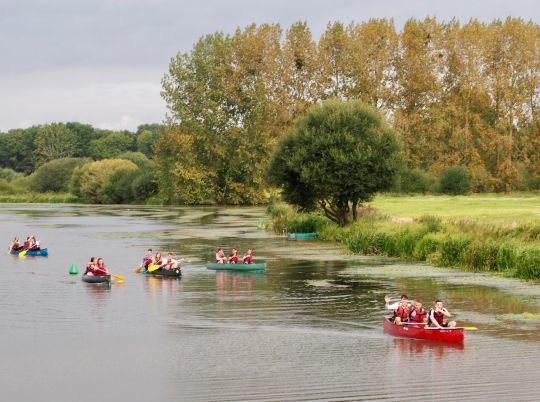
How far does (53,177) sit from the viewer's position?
171 meters

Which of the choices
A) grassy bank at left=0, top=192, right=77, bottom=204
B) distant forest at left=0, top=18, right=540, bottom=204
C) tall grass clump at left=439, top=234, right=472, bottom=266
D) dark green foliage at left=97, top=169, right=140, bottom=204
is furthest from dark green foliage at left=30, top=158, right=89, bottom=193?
tall grass clump at left=439, top=234, right=472, bottom=266

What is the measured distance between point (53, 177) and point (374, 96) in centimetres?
7917

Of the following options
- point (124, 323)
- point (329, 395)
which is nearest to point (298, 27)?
point (124, 323)

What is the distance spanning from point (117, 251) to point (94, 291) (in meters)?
19.1

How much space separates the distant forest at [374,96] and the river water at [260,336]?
213 feet

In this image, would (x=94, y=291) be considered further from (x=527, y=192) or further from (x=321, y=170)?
(x=527, y=192)

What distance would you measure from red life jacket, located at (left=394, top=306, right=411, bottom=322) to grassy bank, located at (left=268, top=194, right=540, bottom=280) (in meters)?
14.7

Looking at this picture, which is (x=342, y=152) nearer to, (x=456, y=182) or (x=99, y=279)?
(x=99, y=279)

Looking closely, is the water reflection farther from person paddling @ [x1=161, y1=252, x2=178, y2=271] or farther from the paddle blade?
the paddle blade

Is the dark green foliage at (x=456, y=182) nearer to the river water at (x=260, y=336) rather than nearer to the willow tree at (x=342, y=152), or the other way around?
the willow tree at (x=342, y=152)

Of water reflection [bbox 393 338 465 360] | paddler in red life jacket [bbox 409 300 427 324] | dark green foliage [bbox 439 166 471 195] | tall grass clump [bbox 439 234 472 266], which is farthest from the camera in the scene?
dark green foliage [bbox 439 166 471 195]

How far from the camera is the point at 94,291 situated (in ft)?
137

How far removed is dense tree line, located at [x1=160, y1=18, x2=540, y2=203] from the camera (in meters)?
113

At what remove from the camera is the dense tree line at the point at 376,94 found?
113 m
